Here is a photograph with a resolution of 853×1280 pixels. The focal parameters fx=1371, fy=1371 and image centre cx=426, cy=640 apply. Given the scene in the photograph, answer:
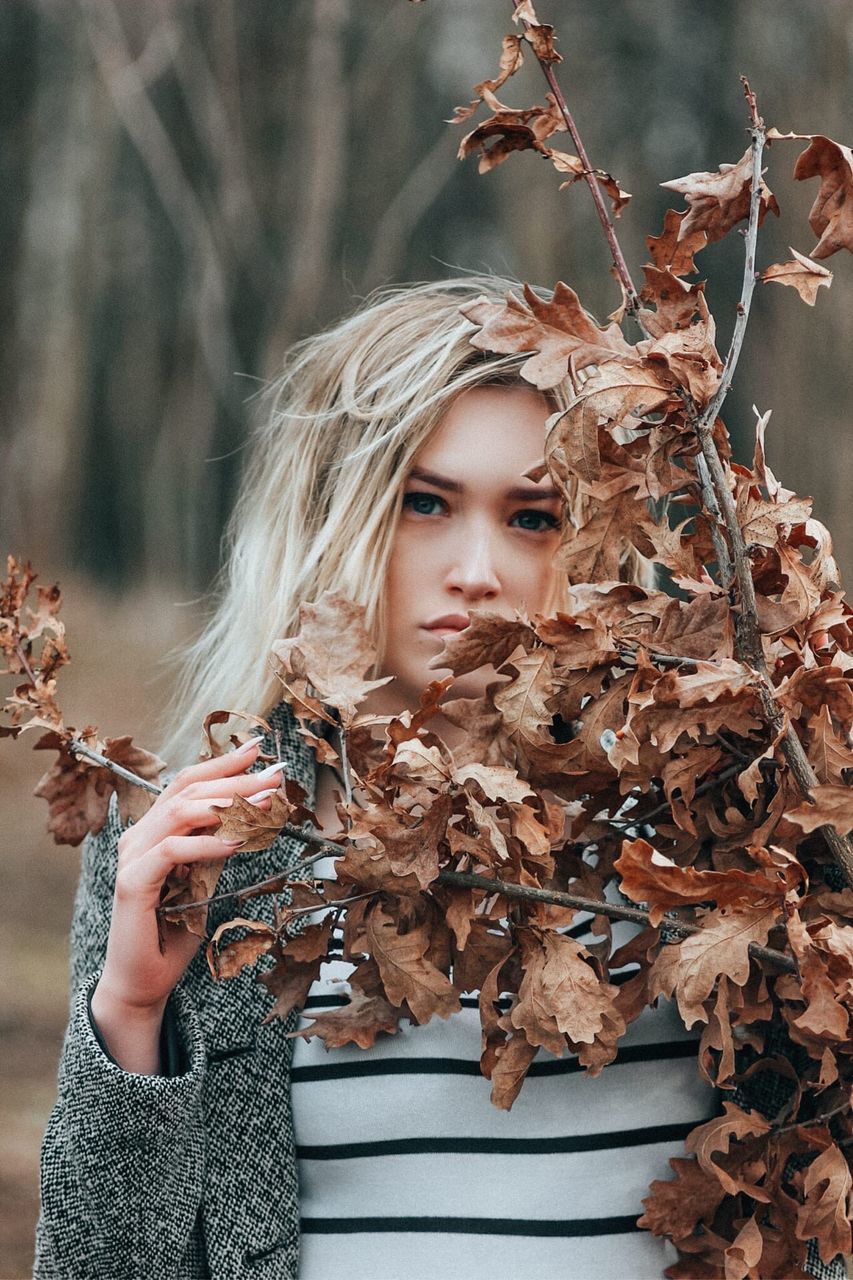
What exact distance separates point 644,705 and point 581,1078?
361mm

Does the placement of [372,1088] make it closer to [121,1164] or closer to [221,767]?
[121,1164]

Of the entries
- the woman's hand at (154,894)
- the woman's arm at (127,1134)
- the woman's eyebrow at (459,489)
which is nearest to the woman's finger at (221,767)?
the woman's hand at (154,894)

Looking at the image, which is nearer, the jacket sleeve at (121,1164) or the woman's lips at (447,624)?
the jacket sleeve at (121,1164)

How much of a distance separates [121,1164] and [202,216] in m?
2.44

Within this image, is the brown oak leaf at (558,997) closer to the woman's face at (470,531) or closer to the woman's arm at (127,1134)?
the woman's arm at (127,1134)

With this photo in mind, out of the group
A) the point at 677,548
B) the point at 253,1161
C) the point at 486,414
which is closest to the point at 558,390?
the point at 486,414

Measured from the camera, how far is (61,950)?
2.62 m

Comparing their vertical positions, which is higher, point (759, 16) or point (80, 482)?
point (759, 16)

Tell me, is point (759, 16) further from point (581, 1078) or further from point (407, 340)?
point (581, 1078)

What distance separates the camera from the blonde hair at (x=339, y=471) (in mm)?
923

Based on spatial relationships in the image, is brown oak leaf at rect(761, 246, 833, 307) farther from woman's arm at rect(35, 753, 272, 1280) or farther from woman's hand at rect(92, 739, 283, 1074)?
woman's arm at rect(35, 753, 272, 1280)

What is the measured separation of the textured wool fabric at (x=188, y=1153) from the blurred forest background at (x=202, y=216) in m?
1.90

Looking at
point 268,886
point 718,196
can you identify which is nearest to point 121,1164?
point 268,886

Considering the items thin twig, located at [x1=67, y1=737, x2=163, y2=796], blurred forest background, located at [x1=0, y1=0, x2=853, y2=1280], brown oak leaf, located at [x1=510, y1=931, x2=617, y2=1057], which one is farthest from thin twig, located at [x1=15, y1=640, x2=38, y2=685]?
blurred forest background, located at [x1=0, y1=0, x2=853, y2=1280]
